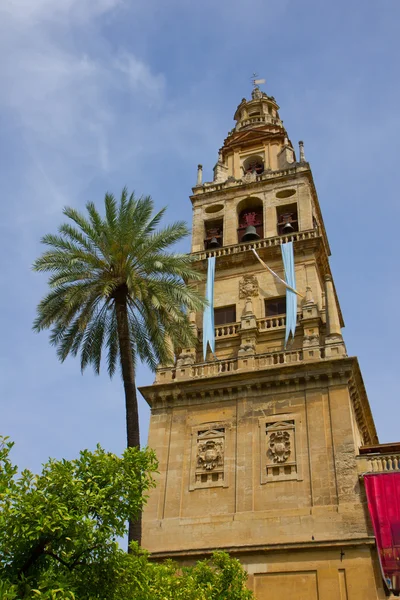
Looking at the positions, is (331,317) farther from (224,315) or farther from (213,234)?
(213,234)

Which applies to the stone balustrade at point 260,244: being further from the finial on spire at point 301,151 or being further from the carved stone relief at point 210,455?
the carved stone relief at point 210,455

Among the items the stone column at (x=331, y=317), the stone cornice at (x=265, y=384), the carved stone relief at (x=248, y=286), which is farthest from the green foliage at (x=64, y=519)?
the carved stone relief at (x=248, y=286)

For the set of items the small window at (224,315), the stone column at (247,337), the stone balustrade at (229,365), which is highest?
the small window at (224,315)

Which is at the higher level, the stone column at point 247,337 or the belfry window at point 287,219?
the belfry window at point 287,219

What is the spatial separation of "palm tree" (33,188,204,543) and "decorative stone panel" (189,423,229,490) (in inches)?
134

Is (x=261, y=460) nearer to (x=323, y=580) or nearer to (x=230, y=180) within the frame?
(x=323, y=580)

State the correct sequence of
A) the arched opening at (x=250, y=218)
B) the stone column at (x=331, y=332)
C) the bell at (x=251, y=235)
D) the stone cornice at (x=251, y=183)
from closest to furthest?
1. the stone column at (x=331, y=332)
2. the bell at (x=251, y=235)
3. the arched opening at (x=250, y=218)
4. the stone cornice at (x=251, y=183)

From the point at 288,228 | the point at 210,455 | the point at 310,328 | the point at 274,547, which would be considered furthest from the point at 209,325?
the point at 274,547

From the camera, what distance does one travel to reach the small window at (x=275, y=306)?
29.4m

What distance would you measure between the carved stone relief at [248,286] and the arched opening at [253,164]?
389 inches

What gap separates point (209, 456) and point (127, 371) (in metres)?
5.30

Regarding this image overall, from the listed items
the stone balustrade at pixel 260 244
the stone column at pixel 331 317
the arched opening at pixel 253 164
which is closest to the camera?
the stone column at pixel 331 317

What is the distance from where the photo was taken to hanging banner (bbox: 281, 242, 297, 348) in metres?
27.5

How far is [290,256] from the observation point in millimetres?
30156
